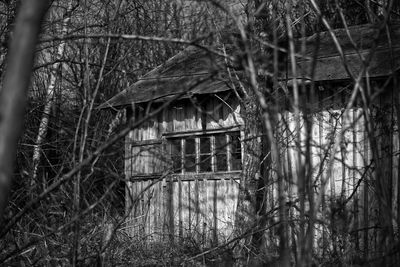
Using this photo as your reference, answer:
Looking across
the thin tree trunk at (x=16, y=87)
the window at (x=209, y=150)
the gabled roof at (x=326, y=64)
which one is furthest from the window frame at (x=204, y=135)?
the thin tree trunk at (x=16, y=87)

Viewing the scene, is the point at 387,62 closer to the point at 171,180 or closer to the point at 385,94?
the point at 385,94

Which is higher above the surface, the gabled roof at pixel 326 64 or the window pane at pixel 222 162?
the gabled roof at pixel 326 64

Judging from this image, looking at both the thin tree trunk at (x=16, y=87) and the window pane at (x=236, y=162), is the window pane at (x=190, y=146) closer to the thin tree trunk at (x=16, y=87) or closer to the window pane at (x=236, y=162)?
the window pane at (x=236, y=162)

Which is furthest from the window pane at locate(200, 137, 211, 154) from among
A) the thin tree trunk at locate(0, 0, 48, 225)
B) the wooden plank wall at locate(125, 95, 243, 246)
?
the thin tree trunk at locate(0, 0, 48, 225)

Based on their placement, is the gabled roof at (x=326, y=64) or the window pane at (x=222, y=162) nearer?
the gabled roof at (x=326, y=64)

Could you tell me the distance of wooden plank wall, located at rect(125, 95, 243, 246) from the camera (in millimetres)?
10258

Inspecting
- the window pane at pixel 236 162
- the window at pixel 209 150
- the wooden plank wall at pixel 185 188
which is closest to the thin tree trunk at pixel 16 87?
the wooden plank wall at pixel 185 188

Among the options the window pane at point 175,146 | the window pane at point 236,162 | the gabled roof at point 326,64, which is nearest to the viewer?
the gabled roof at point 326,64

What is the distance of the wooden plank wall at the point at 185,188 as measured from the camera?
404 inches

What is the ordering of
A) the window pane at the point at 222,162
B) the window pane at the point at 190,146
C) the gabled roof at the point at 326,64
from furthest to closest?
the window pane at the point at 190,146, the window pane at the point at 222,162, the gabled roof at the point at 326,64

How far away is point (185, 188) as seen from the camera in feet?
35.6

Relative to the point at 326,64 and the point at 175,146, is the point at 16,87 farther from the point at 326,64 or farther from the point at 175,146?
the point at 175,146

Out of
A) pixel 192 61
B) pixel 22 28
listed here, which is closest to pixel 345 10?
pixel 192 61

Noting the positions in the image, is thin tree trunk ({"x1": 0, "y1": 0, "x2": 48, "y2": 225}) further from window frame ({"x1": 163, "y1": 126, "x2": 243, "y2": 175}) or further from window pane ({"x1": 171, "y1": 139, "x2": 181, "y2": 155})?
window pane ({"x1": 171, "y1": 139, "x2": 181, "y2": 155})
